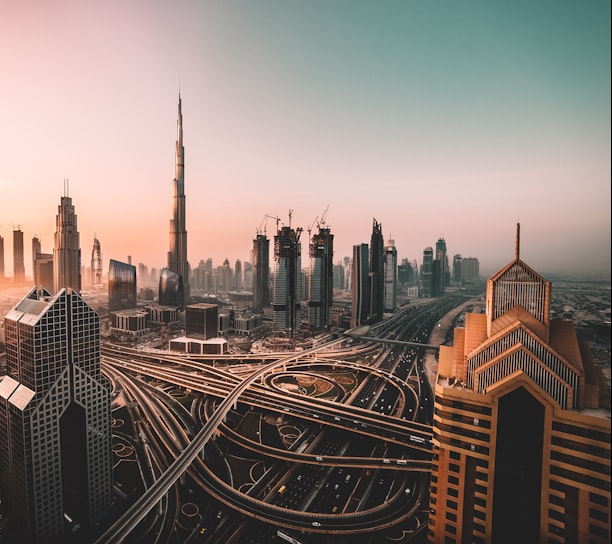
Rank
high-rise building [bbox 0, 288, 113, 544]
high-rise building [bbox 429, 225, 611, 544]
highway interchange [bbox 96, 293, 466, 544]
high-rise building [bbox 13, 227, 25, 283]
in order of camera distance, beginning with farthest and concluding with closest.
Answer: high-rise building [bbox 13, 227, 25, 283], highway interchange [bbox 96, 293, 466, 544], high-rise building [bbox 0, 288, 113, 544], high-rise building [bbox 429, 225, 611, 544]

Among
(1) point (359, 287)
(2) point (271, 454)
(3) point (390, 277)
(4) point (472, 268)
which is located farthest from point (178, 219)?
(2) point (271, 454)

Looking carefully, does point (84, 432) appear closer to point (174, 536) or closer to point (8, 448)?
point (8, 448)

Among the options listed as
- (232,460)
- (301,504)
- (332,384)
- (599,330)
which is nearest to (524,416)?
(599,330)

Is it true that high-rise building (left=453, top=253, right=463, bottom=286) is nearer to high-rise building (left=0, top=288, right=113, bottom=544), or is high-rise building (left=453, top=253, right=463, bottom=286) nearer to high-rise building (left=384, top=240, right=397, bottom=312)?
high-rise building (left=384, top=240, right=397, bottom=312)

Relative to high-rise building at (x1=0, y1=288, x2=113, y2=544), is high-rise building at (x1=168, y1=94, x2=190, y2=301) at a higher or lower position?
higher

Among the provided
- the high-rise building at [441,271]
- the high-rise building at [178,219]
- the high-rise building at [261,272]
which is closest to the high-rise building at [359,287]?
the high-rise building at [261,272]

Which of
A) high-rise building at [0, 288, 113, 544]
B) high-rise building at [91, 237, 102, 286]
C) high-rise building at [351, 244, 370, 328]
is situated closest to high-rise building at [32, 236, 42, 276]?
high-rise building at [0, 288, 113, 544]

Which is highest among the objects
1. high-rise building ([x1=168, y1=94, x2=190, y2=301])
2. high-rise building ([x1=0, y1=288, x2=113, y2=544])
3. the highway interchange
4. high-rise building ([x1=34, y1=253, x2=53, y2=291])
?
high-rise building ([x1=168, y1=94, x2=190, y2=301])
